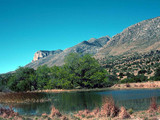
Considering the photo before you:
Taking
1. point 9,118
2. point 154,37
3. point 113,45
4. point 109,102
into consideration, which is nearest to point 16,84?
point 9,118

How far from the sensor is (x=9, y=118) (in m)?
17.9

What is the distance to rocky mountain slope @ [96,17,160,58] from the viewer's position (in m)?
120

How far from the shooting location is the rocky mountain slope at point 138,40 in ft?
393

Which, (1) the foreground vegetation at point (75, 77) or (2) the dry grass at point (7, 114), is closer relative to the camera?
(2) the dry grass at point (7, 114)

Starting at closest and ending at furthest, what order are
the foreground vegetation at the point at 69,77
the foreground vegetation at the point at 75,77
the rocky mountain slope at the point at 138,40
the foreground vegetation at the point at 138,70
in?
1. the foreground vegetation at the point at 138,70
2. the foreground vegetation at the point at 75,77
3. the foreground vegetation at the point at 69,77
4. the rocky mountain slope at the point at 138,40

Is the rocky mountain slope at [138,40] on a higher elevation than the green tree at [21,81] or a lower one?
higher

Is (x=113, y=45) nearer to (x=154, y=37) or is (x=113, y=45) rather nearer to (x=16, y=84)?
(x=154, y=37)

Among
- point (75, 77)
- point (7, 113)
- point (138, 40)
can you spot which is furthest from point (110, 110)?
point (138, 40)

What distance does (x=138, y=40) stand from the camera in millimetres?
137000

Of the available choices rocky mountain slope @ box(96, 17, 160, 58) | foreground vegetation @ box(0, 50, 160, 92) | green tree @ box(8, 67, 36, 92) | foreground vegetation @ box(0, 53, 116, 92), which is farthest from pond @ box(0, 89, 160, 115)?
rocky mountain slope @ box(96, 17, 160, 58)

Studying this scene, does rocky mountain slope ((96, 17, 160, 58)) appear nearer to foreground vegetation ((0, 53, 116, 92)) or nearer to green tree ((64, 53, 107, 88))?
green tree ((64, 53, 107, 88))

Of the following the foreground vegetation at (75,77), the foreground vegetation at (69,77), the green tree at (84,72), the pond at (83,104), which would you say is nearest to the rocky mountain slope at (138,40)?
the foreground vegetation at (75,77)

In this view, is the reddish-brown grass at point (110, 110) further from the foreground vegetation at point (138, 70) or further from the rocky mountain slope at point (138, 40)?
the rocky mountain slope at point (138, 40)

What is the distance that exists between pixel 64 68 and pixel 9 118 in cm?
4666
